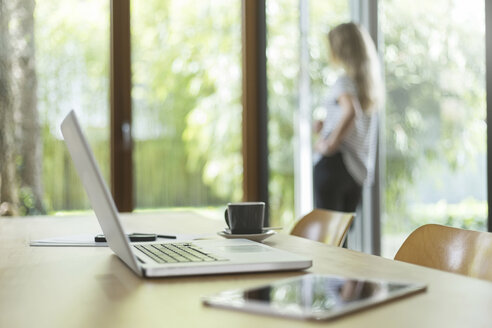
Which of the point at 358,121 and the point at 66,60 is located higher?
the point at 66,60

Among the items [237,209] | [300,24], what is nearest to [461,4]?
[300,24]

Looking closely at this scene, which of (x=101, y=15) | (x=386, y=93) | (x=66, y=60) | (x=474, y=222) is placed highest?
(x=101, y=15)

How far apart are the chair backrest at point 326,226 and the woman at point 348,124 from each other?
4.16ft

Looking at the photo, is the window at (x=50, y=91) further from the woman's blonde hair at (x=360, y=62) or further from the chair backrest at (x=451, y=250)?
the chair backrest at (x=451, y=250)

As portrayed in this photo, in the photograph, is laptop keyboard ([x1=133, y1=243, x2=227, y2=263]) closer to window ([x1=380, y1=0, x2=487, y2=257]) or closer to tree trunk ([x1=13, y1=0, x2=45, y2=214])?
window ([x1=380, y1=0, x2=487, y2=257])

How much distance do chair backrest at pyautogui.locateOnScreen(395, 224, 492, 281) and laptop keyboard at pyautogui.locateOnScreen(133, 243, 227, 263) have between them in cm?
51

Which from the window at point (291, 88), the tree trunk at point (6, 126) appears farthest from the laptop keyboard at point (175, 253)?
the tree trunk at point (6, 126)

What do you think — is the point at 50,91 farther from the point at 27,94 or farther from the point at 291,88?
the point at 291,88

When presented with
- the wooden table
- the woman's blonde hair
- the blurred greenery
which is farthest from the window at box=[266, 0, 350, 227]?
the wooden table

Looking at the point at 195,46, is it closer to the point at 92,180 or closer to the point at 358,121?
the point at 358,121

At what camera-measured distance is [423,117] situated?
3.54 meters

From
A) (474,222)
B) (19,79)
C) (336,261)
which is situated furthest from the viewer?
(19,79)

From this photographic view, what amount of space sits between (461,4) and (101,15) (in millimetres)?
2552

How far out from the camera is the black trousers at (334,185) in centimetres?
344
